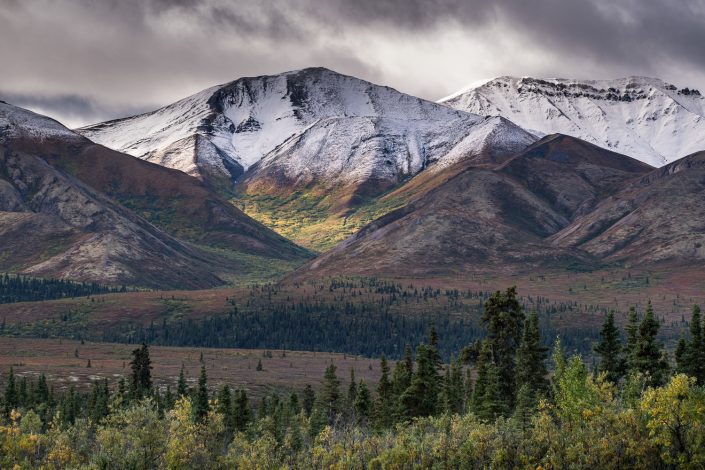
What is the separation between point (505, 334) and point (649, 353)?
56.5 feet

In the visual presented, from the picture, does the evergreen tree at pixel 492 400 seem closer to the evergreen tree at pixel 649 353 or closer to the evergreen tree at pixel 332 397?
the evergreen tree at pixel 649 353

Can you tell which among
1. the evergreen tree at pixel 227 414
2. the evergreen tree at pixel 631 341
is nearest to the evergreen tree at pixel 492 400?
the evergreen tree at pixel 631 341

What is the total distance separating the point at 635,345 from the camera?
9638 cm

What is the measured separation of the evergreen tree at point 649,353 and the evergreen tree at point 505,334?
15189 millimetres

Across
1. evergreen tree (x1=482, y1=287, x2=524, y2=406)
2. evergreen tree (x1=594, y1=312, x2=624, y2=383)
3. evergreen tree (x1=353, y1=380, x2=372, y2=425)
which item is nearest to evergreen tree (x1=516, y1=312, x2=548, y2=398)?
evergreen tree (x1=482, y1=287, x2=524, y2=406)

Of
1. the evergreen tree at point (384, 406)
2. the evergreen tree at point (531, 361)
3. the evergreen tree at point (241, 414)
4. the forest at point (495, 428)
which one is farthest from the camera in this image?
the evergreen tree at point (241, 414)

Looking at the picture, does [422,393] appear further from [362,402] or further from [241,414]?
[241,414]

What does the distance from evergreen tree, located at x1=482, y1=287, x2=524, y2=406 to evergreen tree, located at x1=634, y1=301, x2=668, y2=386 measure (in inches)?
598

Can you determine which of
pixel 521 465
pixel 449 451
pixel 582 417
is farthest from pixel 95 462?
pixel 582 417

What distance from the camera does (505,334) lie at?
103688 millimetres

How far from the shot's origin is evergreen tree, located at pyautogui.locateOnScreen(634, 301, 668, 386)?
3625 inches

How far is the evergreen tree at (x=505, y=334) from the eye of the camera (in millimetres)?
103500

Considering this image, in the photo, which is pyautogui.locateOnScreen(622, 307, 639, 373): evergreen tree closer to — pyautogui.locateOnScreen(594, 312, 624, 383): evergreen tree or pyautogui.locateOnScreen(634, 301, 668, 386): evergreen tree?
pyautogui.locateOnScreen(594, 312, 624, 383): evergreen tree

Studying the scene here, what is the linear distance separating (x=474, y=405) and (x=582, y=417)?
82.1ft
